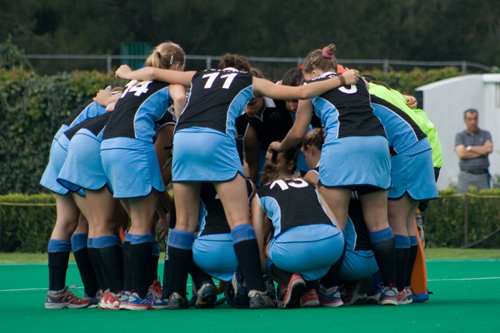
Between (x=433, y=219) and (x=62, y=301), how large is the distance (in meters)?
7.69

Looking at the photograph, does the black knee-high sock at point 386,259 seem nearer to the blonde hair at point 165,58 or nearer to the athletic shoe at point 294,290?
the athletic shoe at point 294,290

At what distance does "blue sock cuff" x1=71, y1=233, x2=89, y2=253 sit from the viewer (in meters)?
6.69

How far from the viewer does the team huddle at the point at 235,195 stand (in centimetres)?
582

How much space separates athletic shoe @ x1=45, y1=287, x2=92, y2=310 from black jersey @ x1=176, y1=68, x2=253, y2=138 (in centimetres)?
162

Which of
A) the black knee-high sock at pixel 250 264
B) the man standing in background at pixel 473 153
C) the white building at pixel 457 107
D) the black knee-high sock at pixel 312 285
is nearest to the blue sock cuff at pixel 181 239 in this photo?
the black knee-high sock at pixel 250 264

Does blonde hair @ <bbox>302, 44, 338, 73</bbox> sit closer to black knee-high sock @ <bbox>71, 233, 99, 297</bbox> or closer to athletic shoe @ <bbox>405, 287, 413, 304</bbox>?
athletic shoe @ <bbox>405, 287, 413, 304</bbox>

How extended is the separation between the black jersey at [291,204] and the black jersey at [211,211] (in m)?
0.27

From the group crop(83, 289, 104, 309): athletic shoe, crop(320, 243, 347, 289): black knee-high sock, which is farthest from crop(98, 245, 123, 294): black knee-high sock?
crop(320, 243, 347, 289): black knee-high sock

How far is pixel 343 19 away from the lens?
29.4 m

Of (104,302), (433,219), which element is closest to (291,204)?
(104,302)

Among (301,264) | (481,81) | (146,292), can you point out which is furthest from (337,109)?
(481,81)

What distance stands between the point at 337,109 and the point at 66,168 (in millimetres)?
2099

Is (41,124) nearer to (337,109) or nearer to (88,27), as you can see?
(337,109)

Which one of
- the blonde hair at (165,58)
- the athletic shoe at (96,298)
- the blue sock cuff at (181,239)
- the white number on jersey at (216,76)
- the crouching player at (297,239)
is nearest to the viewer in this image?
the crouching player at (297,239)
